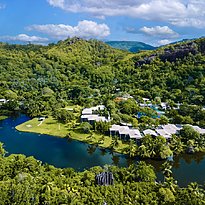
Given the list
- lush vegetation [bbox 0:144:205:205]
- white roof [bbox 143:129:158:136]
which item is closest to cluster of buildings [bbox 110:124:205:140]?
white roof [bbox 143:129:158:136]

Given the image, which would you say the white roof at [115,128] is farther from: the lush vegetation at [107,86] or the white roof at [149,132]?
the white roof at [149,132]

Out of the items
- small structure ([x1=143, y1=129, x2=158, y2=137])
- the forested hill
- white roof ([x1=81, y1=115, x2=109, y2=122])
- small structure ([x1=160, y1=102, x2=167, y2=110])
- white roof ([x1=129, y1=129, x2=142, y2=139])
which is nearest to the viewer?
white roof ([x1=129, y1=129, x2=142, y2=139])

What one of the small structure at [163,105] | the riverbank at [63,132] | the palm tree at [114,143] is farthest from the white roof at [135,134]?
the small structure at [163,105]

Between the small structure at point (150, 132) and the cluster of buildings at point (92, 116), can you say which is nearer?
the small structure at point (150, 132)

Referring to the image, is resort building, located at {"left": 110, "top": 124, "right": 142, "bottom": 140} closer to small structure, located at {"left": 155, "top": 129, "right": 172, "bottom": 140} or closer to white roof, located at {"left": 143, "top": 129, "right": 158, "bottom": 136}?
white roof, located at {"left": 143, "top": 129, "right": 158, "bottom": 136}

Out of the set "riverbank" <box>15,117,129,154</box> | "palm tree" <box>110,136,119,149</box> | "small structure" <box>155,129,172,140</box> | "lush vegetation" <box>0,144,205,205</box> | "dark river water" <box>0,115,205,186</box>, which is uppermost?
"lush vegetation" <box>0,144,205,205</box>

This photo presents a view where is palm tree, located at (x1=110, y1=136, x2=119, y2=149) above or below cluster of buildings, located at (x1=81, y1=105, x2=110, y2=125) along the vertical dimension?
below
